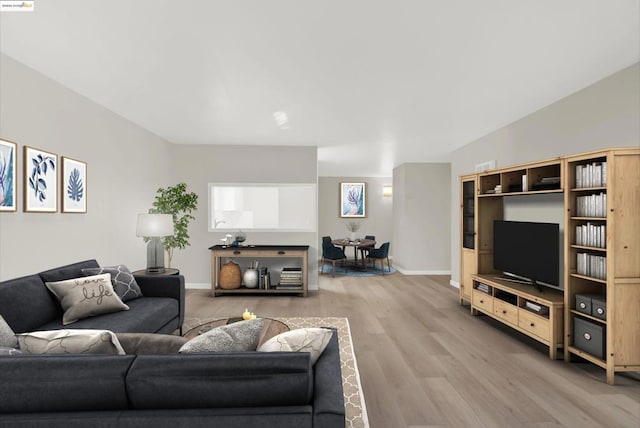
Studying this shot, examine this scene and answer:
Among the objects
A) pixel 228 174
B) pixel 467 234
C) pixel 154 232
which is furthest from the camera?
pixel 228 174

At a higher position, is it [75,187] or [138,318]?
[75,187]

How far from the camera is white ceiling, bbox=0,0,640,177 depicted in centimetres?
198

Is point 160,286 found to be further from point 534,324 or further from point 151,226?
point 534,324

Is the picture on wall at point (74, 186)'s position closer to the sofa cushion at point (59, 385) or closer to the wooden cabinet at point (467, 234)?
the sofa cushion at point (59, 385)

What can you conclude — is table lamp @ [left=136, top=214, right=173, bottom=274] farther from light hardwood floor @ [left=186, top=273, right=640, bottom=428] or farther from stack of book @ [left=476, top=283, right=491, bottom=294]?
stack of book @ [left=476, top=283, right=491, bottom=294]

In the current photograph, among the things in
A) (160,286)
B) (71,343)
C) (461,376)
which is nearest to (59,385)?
(71,343)

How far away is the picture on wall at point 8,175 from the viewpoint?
98.7 inches

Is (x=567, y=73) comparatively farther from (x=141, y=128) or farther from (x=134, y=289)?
(x=141, y=128)

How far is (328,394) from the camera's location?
3.84 ft

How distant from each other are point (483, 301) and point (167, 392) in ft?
12.8

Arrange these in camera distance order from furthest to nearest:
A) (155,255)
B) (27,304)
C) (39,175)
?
(155,255) → (39,175) → (27,304)

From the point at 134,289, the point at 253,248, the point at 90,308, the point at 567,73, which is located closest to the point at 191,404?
the point at 90,308

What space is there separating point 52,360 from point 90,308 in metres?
1.71

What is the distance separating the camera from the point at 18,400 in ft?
3.64
